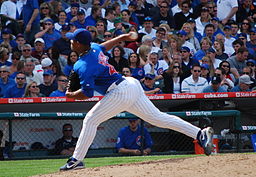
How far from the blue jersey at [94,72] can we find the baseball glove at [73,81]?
0.43 feet

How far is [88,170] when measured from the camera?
6.69 meters

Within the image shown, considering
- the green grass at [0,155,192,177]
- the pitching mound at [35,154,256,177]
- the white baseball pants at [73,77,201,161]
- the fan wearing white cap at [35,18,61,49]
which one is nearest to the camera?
the pitching mound at [35,154,256,177]

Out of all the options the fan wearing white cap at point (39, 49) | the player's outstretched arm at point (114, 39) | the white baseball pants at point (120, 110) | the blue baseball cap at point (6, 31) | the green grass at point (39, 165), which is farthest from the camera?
the blue baseball cap at point (6, 31)

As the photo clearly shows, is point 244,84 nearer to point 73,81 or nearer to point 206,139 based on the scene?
point 206,139

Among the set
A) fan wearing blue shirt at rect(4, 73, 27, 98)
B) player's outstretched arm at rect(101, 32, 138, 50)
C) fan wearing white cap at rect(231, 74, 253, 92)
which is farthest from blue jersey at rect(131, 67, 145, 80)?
player's outstretched arm at rect(101, 32, 138, 50)

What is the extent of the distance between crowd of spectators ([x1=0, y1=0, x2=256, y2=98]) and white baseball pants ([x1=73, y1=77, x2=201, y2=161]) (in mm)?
4055

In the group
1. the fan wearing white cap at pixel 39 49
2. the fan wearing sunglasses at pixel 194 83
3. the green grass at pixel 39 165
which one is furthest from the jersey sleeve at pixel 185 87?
the fan wearing white cap at pixel 39 49

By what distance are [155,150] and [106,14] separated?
5.10m

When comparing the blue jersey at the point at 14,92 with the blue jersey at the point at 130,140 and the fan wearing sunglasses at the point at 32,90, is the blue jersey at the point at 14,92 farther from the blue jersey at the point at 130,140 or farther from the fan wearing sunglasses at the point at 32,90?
the blue jersey at the point at 130,140

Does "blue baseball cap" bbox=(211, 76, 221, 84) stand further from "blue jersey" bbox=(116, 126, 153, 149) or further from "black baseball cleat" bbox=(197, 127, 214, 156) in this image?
"black baseball cleat" bbox=(197, 127, 214, 156)

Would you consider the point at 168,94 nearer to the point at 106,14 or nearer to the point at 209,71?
the point at 209,71

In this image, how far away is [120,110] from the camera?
676 centimetres

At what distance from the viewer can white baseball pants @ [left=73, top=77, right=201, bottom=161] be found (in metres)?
6.64

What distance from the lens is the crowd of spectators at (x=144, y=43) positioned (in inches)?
448
